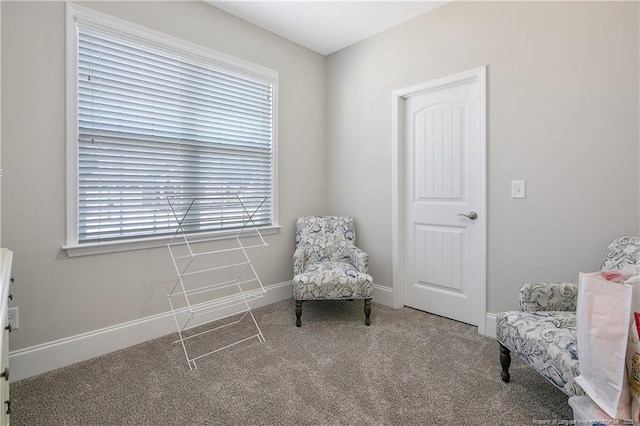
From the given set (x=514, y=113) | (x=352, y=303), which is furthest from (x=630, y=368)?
(x=352, y=303)

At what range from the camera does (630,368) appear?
43.7 inches

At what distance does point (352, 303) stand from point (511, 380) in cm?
152

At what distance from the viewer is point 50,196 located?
6.58 feet

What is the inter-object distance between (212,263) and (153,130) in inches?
45.5

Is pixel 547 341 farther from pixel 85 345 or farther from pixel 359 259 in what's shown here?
pixel 85 345

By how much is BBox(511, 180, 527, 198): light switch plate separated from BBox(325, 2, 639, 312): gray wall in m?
0.04

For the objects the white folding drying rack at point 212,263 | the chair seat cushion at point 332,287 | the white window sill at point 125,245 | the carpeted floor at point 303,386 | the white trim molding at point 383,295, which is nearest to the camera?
the carpeted floor at point 303,386

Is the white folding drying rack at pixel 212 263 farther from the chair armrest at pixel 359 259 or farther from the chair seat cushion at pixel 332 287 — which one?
the chair armrest at pixel 359 259

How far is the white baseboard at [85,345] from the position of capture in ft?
6.30

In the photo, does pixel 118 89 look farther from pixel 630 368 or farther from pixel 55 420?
pixel 630 368

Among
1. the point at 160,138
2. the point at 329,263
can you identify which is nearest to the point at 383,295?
the point at 329,263

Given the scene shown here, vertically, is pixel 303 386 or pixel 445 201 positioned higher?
pixel 445 201

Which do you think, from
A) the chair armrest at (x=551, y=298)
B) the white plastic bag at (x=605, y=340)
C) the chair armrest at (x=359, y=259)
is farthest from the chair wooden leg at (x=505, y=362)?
the chair armrest at (x=359, y=259)

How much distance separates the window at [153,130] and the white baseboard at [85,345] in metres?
0.63
